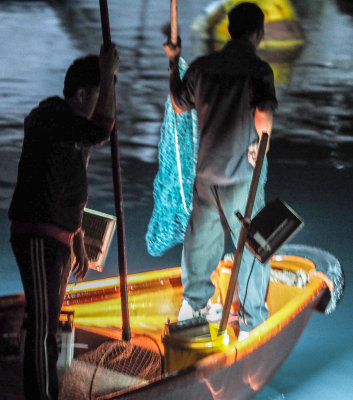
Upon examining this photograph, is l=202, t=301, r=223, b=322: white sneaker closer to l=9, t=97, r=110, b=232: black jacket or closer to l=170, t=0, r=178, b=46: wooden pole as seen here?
l=9, t=97, r=110, b=232: black jacket

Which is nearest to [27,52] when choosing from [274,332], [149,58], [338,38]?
[149,58]

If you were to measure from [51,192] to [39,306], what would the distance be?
447 mm

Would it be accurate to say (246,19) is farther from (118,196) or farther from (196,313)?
(196,313)

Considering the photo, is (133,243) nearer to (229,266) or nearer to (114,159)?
(229,266)

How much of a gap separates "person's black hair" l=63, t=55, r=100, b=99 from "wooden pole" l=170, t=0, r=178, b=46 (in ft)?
1.88

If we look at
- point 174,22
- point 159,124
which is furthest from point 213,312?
point 159,124

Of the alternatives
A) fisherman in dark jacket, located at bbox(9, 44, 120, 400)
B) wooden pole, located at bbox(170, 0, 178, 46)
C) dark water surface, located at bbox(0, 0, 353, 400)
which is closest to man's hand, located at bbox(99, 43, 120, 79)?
fisherman in dark jacket, located at bbox(9, 44, 120, 400)

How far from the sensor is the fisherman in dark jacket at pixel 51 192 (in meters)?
2.35

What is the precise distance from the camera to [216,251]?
10.8 ft

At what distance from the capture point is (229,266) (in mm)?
3611

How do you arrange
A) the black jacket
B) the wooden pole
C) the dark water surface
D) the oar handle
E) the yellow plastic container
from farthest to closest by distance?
the dark water surface
the wooden pole
the yellow plastic container
the oar handle
the black jacket

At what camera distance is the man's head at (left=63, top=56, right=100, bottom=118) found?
240 centimetres

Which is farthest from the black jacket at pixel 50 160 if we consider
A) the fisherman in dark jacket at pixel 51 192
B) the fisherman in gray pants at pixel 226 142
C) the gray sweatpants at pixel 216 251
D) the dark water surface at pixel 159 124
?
the dark water surface at pixel 159 124

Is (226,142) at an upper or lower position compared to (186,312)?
upper
